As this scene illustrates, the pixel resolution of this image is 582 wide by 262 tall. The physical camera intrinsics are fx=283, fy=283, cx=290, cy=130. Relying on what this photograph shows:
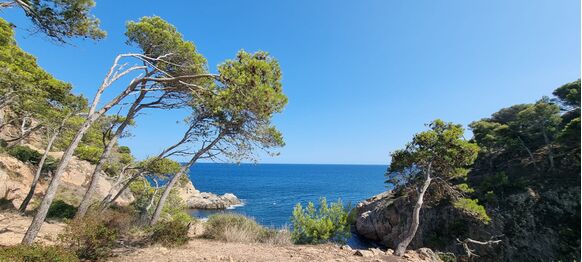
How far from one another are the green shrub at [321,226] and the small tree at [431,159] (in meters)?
3.08

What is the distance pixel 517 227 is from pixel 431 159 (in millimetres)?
10772

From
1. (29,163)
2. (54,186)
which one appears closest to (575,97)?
(54,186)

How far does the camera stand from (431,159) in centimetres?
1456

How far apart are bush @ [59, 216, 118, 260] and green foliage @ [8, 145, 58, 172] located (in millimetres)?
19655

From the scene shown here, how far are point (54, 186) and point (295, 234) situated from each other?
9089mm

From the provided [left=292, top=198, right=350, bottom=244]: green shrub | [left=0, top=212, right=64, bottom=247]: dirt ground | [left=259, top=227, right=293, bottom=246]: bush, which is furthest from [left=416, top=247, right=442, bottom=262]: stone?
[left=0, top=212, right=64, bottom=247]: dirt ground

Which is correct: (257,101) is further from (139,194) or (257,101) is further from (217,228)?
(139,194)

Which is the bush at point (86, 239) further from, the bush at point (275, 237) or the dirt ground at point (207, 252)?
the bush at point (275, 237)

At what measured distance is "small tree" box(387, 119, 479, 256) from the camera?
14.0m

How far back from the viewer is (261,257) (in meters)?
7.97

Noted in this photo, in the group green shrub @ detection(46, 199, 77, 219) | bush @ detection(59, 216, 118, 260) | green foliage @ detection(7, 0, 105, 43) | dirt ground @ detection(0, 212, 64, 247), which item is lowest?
green shrub @ detection(46, 199, 77, 219)

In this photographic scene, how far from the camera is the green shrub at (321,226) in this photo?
1254 cm

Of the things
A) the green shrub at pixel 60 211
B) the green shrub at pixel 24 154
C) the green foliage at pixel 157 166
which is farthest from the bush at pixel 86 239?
the green shrub at pixel 24 154

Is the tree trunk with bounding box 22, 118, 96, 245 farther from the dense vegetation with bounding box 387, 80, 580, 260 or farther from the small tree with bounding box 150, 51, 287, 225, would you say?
the dense vegetation with bounding box 387, 80, 580, 260
